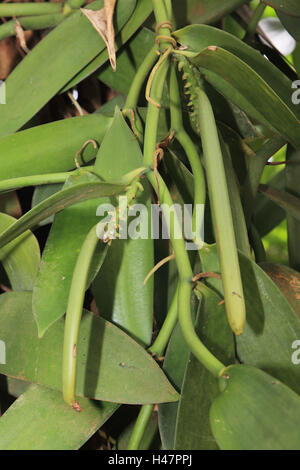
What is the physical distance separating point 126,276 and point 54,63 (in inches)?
9.4


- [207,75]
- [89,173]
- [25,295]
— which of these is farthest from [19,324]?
[207,75]

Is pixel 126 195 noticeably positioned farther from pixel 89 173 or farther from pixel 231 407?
pixel 231 407

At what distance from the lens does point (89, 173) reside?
0.48 meters

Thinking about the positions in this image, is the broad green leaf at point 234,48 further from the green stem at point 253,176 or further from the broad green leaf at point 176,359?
the broad green leaf at point 176,359

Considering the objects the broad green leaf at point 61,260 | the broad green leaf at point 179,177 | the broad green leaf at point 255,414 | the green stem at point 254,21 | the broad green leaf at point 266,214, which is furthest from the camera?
the broad green leaf at point 266,214

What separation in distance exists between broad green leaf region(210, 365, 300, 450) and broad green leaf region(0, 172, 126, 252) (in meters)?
0.16

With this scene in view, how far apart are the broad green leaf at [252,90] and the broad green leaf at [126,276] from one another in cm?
10

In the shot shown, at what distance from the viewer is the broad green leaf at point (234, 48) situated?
0.48 meters

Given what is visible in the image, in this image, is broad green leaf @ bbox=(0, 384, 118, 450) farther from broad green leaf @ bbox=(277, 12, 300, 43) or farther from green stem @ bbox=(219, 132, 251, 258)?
broad green leaf @ bbox=(277, 12, 300, 43)

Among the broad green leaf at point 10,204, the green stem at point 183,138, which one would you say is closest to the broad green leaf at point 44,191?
the broad green leaf at point 10,204

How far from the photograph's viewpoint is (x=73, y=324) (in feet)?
1.18

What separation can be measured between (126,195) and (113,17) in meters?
0.23

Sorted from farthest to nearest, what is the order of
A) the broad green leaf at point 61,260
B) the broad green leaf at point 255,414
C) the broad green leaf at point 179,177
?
the broad green leaf at point 179,177, the broad green leaf at point 61,260, the broad green leaf at point 255,414
